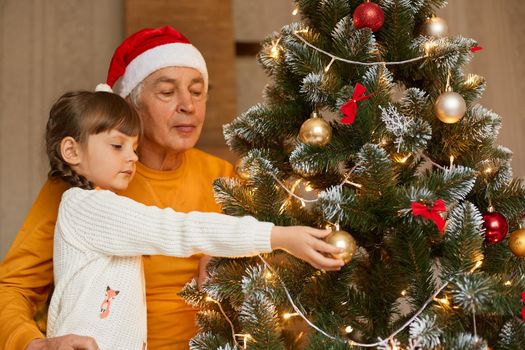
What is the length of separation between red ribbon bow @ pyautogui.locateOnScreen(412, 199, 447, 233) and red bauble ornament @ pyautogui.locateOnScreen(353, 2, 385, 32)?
0.34 metres

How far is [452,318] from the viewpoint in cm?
89

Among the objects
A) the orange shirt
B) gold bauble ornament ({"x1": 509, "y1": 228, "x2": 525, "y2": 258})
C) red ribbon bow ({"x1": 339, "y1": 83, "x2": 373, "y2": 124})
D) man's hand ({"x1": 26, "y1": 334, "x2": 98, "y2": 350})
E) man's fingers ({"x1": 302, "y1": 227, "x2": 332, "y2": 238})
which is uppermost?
red ribbon bow ({"x1": 339, "y1": 83, "x2": 373, "y2": 124})

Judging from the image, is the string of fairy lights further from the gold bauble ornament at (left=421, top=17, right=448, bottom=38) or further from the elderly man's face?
the elderly man's face

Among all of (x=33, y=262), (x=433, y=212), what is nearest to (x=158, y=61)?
(x=33, y=262)

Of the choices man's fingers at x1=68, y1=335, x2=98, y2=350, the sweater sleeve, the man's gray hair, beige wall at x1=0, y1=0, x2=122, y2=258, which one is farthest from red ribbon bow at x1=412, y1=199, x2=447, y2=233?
beige wall at x1=0, y1=0, x2=122, y2=258

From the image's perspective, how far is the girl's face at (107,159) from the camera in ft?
3.86

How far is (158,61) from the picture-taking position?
1563 millimetres

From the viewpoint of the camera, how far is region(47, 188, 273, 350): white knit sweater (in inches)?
39.1

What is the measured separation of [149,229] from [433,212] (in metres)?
0.46

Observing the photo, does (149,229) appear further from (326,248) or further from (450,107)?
(450,107)

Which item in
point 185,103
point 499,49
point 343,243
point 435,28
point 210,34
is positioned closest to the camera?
point 343,243

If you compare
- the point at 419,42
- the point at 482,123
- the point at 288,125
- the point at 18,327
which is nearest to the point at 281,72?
the point at 288,125

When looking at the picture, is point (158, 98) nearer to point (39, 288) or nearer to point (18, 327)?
point (39, 288)

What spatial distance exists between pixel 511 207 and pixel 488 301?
280 mm
